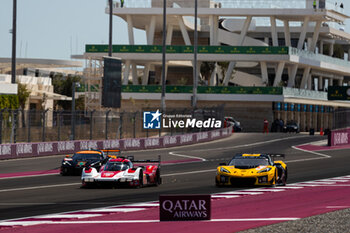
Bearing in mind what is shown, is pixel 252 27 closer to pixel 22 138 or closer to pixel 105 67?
pixel 105 67

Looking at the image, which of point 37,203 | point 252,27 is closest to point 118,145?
point 37,203

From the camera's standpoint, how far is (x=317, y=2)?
87125mm

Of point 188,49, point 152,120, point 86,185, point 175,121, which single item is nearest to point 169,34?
point 188,49

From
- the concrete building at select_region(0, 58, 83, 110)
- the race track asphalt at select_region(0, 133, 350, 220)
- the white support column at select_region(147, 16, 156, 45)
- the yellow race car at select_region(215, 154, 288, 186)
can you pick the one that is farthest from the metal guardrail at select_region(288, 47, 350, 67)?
the yellow race car at select_region(215, 154, 288, 186)

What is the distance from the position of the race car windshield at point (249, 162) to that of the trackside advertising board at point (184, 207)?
1148 centimetres

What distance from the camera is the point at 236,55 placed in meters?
85.1

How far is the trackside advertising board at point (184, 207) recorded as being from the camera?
14406 mm

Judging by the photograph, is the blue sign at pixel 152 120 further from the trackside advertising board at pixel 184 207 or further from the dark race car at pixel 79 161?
the trackside advertising board at pixel 184 207

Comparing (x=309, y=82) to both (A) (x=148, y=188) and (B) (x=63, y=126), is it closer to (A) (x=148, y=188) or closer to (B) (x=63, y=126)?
(B) (x=63, y=126)

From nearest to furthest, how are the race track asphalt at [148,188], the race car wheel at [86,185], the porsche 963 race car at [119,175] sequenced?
the race track asphalt at [148,188] → the porsche 963 race car at [119,175] → the race car wheel at [86,185]

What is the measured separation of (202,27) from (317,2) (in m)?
15.7

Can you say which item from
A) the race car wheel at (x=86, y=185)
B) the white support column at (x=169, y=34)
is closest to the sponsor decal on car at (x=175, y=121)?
the white support column at (x=169, y=34)

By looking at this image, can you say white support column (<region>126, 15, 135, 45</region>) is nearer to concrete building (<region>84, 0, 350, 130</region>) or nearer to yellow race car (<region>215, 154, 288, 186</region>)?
concrete building (<region>84, 0, 350, 130</region>)

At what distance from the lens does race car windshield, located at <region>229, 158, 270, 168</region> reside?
26.4 meters
